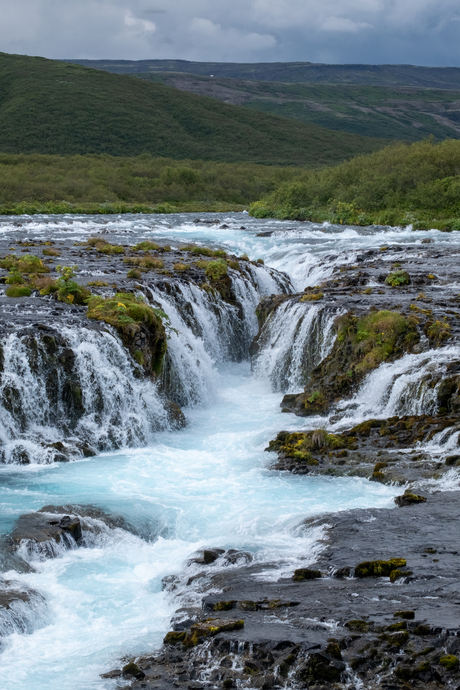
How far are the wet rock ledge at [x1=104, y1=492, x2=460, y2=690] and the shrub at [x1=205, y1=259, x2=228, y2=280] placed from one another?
18589mm

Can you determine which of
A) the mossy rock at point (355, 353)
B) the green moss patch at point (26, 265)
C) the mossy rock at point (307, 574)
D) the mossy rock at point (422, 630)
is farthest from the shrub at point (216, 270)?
the mossy rock at point (422, 630)

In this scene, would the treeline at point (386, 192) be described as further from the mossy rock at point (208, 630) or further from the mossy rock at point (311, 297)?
the mossy rock at point (208, 630)

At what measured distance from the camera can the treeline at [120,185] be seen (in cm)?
6581

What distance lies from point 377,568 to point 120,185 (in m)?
72.6

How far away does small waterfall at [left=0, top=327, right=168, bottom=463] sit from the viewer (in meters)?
17.0

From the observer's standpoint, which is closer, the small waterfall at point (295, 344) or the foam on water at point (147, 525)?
the foam on water at point (147, 525)

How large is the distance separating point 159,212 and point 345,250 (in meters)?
36.3

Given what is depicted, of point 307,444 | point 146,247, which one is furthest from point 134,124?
point 307,444

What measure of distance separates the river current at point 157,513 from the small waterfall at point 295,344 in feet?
0.51

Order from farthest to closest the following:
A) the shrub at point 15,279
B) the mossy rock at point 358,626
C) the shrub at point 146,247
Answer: the shrub at point 146,247 → the shrub at point 15,279 → the mossy rock at point 358,626

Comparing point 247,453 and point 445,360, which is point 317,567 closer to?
point 247,453

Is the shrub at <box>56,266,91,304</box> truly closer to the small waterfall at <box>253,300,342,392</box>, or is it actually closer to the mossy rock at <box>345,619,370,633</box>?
the small waterfall at <box>253,300,342,392</box>

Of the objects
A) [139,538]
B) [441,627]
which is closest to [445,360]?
[139,538]

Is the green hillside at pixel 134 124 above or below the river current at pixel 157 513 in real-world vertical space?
above
